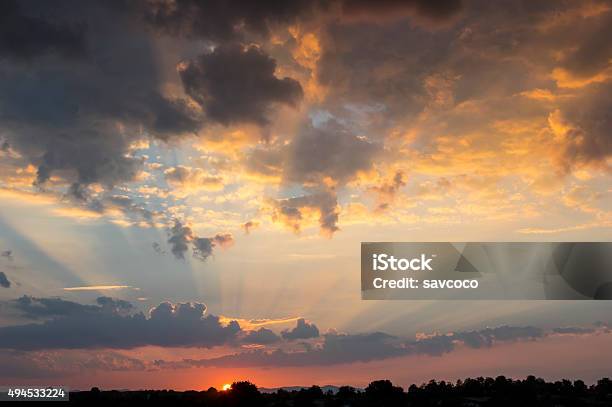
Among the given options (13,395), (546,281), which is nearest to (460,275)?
(546,281)

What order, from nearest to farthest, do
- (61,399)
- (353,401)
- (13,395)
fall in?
(13,395), (353,401), (61,399)

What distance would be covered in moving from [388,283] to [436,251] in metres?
5.69

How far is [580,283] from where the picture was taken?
Answer: 6462cm

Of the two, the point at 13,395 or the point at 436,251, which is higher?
the point at 436,251

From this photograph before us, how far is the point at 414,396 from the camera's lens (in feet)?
237

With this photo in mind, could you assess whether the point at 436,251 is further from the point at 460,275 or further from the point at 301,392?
the point at 301,392

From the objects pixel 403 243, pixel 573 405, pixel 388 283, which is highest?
pixel 403 243

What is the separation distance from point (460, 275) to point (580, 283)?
12843 millimetres

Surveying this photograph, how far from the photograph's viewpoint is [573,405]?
214 feet

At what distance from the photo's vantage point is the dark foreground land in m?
68.2

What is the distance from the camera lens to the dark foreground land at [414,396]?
68.2m

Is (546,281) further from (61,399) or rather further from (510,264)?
(61,399)

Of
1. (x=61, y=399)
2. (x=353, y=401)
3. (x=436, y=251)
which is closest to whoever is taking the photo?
(x=436, y=251)

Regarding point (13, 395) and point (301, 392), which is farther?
point (301, 392)
